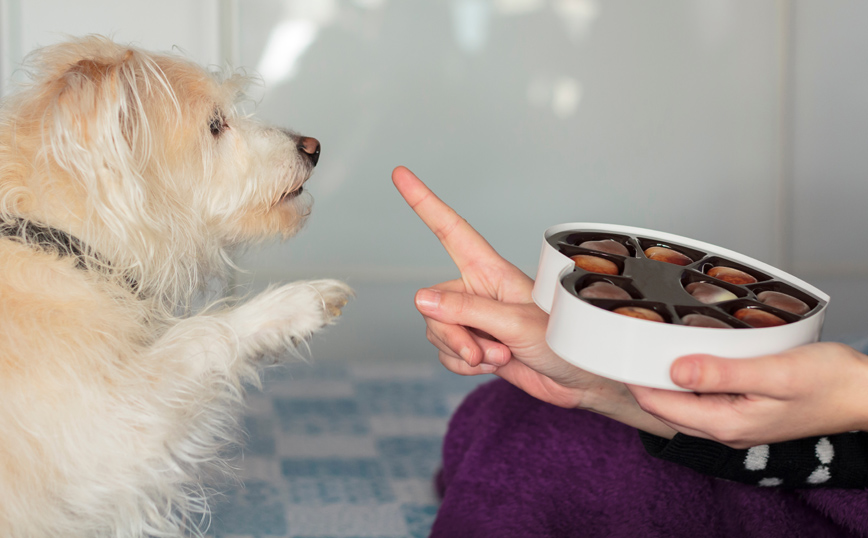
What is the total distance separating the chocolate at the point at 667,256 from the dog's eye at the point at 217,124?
2.21 feet

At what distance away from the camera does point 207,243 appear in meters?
1.15

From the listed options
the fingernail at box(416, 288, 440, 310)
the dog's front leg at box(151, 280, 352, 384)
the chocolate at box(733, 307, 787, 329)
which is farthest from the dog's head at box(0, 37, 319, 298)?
the chocolate at box(733, 307, 787, 329)

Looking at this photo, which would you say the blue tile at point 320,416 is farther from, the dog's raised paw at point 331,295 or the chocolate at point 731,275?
the chocolate at point 731,275

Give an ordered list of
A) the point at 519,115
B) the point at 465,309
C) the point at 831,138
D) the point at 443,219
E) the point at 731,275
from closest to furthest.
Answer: the point at 731,275, the point at 465,309, the point at 443,219, the point at 519,115, the point at 831,138

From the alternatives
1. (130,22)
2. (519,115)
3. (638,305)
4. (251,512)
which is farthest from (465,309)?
(130,22)

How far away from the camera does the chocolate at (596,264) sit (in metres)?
0.78

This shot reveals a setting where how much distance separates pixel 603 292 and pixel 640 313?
4 centimetres

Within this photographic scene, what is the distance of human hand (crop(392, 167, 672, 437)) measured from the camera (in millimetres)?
942

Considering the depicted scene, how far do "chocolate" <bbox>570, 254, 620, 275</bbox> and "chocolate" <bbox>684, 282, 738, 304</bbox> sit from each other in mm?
80

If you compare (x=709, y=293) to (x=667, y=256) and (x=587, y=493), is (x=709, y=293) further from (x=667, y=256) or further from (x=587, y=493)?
(x=587, y=493)

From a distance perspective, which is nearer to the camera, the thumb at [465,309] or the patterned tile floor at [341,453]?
the thumb at [465,309]

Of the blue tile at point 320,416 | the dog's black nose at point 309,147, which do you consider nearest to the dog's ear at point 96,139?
the dog's black nose at point 309,147

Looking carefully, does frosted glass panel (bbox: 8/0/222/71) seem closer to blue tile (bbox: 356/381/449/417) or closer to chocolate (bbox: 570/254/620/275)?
blue tile (bbox: 356/381/449/417)

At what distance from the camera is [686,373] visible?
0.61 m
